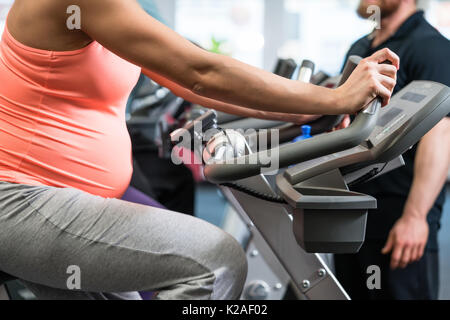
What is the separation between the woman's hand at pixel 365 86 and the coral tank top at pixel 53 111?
A: 474 millimetres

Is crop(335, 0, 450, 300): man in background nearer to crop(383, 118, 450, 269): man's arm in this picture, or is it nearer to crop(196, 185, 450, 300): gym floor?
crop(383, 118, 450, 269): man's arm

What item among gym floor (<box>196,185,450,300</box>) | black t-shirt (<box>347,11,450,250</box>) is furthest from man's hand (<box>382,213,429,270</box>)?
gym floor (<box>196,185,450,300</box>)

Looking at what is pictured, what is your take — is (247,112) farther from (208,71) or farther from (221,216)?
(221,216)

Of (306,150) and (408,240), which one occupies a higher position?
(306,150)

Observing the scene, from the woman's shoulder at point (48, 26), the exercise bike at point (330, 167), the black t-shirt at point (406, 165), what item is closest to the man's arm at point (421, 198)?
the black t-shirt at point (406, 165)

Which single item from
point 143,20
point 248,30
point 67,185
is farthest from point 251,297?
point 248,30

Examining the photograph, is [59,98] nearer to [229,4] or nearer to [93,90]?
[93,90]

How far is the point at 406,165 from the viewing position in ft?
6.64

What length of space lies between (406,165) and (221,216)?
11.0ft

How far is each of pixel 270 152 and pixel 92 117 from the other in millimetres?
402

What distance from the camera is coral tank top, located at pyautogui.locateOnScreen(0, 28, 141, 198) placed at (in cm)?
118

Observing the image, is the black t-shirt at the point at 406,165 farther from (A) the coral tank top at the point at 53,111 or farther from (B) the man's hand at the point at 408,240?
(A) the coral tank top at the point at 53,111

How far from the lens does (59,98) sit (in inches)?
47.6

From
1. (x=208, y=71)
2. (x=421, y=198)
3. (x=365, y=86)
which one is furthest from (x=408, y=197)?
(x=208, y=71)
